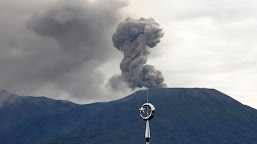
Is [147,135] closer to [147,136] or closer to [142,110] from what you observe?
[147,136]

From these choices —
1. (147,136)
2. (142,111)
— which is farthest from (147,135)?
(142,111)

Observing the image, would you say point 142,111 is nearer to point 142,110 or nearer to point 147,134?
point 142,110

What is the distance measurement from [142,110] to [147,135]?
4069 millimetres

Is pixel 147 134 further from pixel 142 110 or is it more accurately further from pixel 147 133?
pixel 142 110

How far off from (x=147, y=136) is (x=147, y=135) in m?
0.15

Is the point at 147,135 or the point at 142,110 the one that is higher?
the point at 142,110

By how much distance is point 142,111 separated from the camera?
59312 millimetres

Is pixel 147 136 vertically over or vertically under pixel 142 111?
under

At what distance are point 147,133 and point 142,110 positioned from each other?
3.79 metres

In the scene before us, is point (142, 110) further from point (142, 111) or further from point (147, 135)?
point (147, 135)

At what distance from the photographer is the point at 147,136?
56.5 meters

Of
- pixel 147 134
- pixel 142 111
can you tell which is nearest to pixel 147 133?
pixel 147 134

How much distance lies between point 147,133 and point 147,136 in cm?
44

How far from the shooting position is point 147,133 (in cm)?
5675
